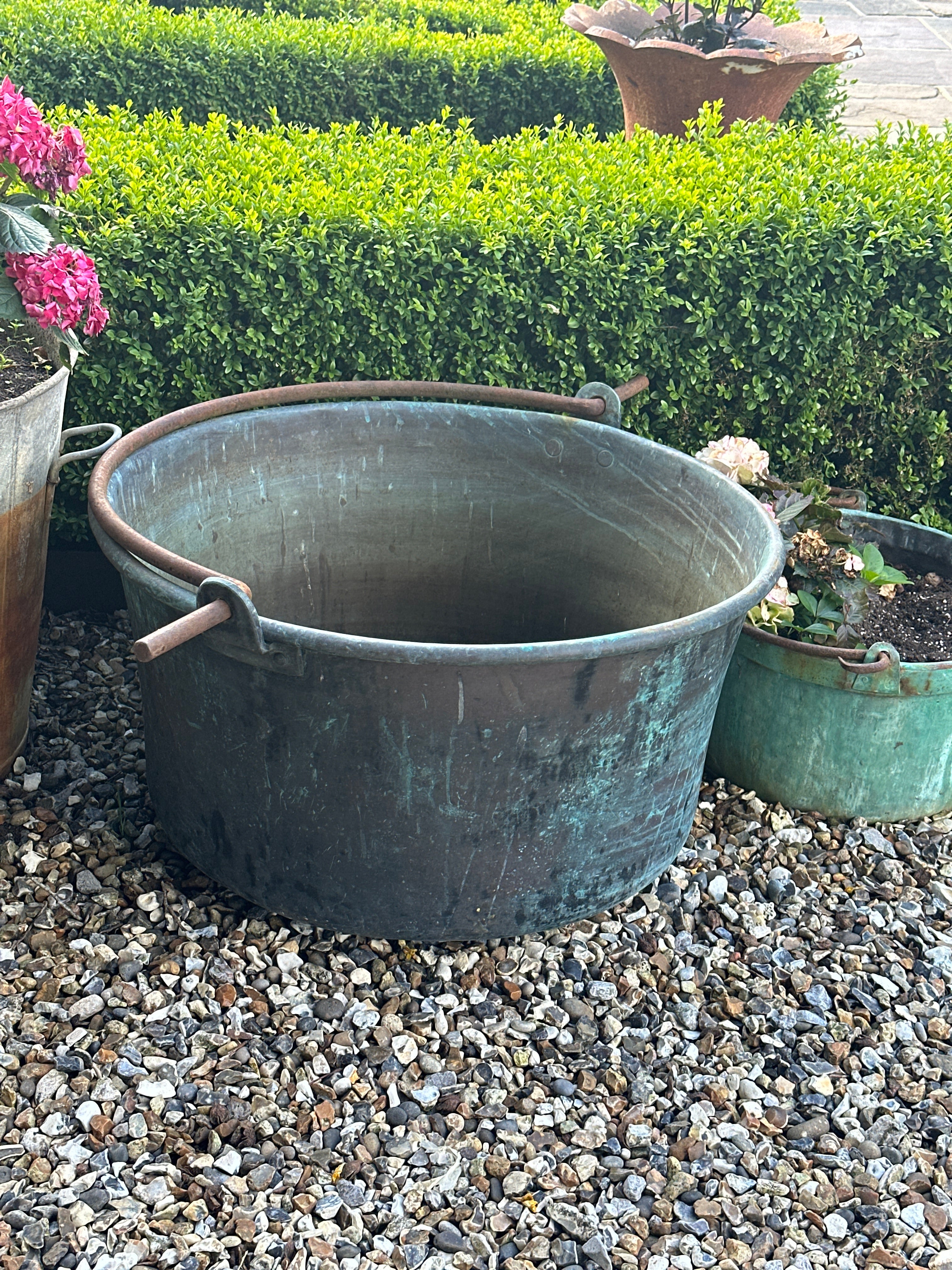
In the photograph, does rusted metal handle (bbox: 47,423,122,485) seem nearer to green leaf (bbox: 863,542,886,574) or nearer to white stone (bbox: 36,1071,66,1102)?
white stone (bbox: 36,1071,66,1102)

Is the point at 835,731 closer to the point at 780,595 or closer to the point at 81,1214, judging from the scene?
the point at 780,595

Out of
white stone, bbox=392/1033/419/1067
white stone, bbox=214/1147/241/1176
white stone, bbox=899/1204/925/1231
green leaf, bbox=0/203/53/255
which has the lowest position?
white stone, bbox=214/1147/241/1176

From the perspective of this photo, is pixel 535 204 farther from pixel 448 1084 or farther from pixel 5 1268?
pixel 5 1268

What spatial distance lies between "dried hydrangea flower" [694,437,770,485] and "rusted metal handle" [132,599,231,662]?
5.82 ft

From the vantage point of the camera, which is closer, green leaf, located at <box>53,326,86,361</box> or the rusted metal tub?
the rusted metal tub

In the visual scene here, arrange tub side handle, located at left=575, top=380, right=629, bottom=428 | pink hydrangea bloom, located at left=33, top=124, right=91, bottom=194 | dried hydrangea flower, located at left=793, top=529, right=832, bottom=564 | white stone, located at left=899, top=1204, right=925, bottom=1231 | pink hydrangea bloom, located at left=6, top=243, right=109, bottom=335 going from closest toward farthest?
white stone, located at left=899, top=1204, right=925, bottom=1231 < pink hydrangea bloom, located at left=6, top=243, right=109, bottom=335 < pink hydrangea bloom, located at left=33, top=124, right=91, bottom=194 < tub side handle, located at left=575, top=380, right=629, bottom=428 < dried hydrangea flower, located at left=793, top=529, right=832, bottom=564

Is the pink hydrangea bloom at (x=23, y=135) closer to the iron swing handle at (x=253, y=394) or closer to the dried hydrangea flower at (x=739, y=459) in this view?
the iron swing handle at (x=253, y=394)

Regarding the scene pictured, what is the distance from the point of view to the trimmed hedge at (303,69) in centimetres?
556

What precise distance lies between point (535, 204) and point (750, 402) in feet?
2.96

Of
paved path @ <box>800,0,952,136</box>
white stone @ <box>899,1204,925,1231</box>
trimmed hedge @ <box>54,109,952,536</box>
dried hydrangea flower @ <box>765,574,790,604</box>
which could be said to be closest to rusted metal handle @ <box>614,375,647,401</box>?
trimmed hedge @ <box>54,109,952,536</box>

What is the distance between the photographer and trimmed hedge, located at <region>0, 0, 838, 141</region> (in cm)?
556

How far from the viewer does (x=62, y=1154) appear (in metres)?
2.09

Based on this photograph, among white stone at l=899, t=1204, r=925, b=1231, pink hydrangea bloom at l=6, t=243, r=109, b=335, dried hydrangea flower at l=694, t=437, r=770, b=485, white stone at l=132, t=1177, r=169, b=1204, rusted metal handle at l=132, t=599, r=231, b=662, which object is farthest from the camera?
dried hydrangea flower at l=694, t=437, r=770, b=485

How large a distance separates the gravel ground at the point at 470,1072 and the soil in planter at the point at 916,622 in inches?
22.2
